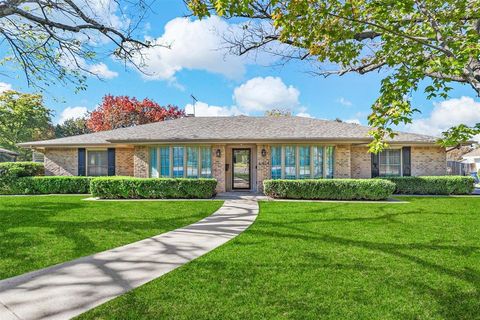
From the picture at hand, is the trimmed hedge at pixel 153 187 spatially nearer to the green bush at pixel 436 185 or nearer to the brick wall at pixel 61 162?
the brick wall at pixel 61 162

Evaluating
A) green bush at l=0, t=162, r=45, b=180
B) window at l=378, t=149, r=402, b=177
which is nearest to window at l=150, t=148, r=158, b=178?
green bush at l=0, t=162, r=45, b=180

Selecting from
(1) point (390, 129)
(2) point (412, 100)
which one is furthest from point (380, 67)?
(1) point (390, 129)

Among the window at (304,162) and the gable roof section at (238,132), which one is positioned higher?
the gable roof section at (238,132)

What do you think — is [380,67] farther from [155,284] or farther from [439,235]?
[155,284]

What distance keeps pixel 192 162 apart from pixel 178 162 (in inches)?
30.2

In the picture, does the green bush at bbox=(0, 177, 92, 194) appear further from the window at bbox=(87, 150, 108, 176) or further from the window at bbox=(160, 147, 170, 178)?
the window at bbox=(160, 147, 170, 178)

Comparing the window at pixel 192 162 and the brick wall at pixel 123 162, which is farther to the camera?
the brick wall at pixel 123 162

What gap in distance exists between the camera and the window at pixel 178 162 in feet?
49.2

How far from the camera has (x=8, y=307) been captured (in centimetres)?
327

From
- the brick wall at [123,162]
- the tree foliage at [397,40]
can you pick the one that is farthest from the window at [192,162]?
the tree foliage at [397,40]

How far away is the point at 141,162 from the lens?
15.4m

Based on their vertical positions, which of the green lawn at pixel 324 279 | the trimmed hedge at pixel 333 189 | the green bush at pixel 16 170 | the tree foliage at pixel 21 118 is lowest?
the green lawn at pixel 324 279

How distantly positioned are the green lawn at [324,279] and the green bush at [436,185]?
7884mm

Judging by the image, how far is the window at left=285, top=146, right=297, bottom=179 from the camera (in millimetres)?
14719
